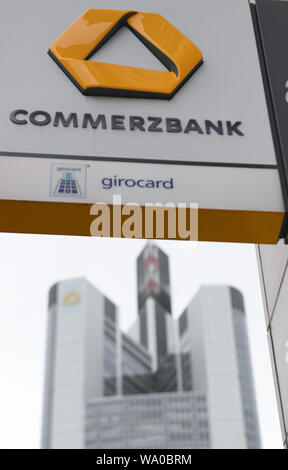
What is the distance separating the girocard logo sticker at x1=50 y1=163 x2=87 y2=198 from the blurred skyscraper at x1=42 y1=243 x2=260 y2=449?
107 metres

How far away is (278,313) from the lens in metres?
5.69

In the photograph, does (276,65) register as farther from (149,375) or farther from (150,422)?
(149,375)

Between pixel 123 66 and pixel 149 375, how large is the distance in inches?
5097

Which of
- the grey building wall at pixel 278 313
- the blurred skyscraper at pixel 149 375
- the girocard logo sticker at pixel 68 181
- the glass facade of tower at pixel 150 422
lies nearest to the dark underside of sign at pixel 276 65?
the grey building wall at pixel 278 313

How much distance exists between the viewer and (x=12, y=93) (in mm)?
4738

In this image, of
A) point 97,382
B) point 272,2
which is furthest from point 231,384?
point 272,2

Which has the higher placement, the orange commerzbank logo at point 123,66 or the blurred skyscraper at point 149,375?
the blurred skyscraper at point 149,375

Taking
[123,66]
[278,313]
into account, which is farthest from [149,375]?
[123,66]

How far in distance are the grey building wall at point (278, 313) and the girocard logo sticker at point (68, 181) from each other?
197 centimetres

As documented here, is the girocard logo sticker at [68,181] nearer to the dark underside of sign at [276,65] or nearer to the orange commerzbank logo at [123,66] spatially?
the orange commerzbank logo at [123,66]

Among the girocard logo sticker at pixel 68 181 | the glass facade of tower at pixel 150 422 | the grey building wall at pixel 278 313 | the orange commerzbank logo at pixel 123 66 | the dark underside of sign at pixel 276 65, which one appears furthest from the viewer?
the glass facade of tower at pixel 150 422

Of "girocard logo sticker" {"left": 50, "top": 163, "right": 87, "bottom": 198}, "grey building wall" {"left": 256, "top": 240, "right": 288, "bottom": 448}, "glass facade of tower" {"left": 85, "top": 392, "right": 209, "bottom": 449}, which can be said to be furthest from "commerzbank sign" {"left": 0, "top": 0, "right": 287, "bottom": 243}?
"glass facade of tower" {"left": 85, "top": 392, "right": 209, "bottom": 449}

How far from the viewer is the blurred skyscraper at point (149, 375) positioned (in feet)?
359

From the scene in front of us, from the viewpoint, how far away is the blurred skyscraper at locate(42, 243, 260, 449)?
109312mm
